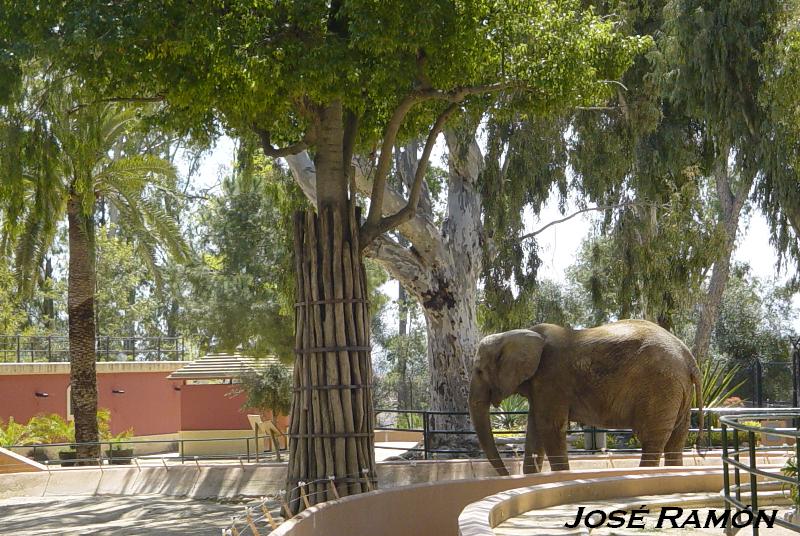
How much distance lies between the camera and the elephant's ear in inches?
556

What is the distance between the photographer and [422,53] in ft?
43.3

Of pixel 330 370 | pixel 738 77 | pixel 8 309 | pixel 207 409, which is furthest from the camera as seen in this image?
pixel 8 309

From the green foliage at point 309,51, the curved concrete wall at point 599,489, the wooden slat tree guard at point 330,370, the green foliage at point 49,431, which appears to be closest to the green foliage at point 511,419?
the green foliage at point 49,431

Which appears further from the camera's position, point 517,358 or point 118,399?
point 118,399

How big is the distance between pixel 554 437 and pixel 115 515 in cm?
672

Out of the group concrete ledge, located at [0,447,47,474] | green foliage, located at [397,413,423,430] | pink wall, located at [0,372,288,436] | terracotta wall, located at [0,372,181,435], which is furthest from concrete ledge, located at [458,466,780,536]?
terracotta wall, located at [0,372,181,435]

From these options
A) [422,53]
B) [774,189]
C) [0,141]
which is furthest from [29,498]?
[774,189]

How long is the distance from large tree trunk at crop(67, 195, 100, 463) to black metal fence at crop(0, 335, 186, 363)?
989cm

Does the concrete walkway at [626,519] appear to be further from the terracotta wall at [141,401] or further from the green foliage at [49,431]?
the terracotta wall at [141,401]

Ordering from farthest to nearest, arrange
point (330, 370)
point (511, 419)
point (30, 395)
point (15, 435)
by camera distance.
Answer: point (30, 395) < point (511, 419) < point (15, 435) < point (330, 370)

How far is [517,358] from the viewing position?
46.4 ft

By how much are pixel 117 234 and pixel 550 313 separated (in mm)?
29642

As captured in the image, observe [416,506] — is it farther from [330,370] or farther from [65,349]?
[65,349]

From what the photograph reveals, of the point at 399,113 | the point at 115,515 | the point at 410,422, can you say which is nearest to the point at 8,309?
the point at 410,422
